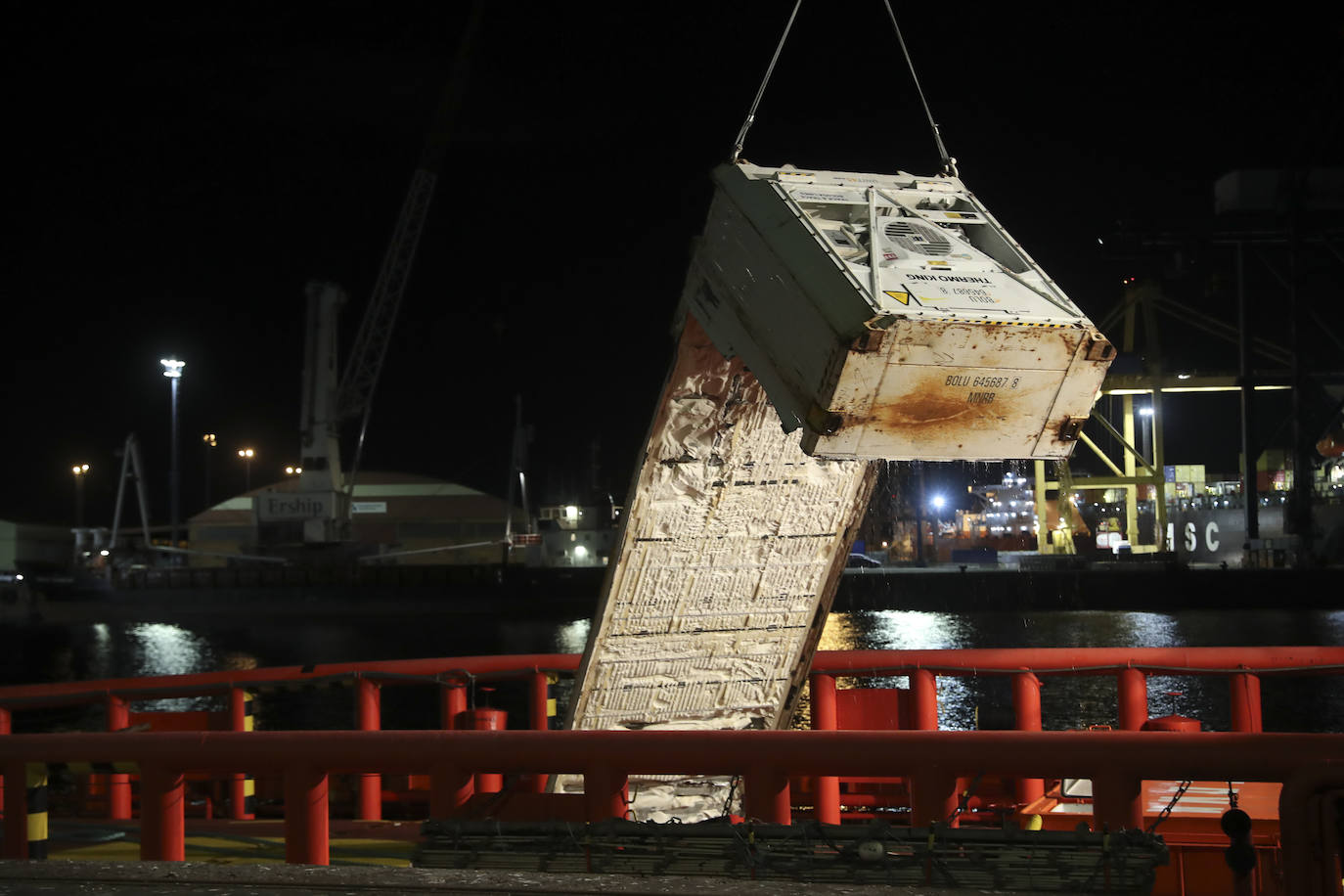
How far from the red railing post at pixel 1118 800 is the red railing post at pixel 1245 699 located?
16.9 ft

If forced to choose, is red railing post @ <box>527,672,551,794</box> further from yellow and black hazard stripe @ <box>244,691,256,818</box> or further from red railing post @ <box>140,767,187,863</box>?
A: red railing post @ <box>140,767,187,863</box>

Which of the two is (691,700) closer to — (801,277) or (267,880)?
(801,277)

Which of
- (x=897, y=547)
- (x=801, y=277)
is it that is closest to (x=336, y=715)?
(x=801, y=277)

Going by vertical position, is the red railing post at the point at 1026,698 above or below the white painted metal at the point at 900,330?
below

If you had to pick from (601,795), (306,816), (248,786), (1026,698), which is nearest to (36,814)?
(306,816)

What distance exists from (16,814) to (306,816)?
1874 millimetres

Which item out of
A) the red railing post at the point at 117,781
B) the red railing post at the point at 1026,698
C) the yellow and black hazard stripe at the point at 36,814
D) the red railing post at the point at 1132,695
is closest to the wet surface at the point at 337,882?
the yellow and black hazard stripe at the point at 36,814

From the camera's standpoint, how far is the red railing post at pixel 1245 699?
9.95 m

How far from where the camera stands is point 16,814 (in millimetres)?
6664

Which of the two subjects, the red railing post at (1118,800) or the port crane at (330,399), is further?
the port crane at (330,399)

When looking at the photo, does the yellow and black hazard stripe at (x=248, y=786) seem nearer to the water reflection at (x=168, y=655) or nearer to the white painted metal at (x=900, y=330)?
the white painted metal at (x=900, y=330)

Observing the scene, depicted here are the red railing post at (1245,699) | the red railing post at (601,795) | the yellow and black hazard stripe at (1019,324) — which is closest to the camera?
the red railing post at (601,795)

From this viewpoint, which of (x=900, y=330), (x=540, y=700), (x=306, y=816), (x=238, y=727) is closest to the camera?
(x=306, y=816)

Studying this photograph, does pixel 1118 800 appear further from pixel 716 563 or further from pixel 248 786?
pixel 248 786
